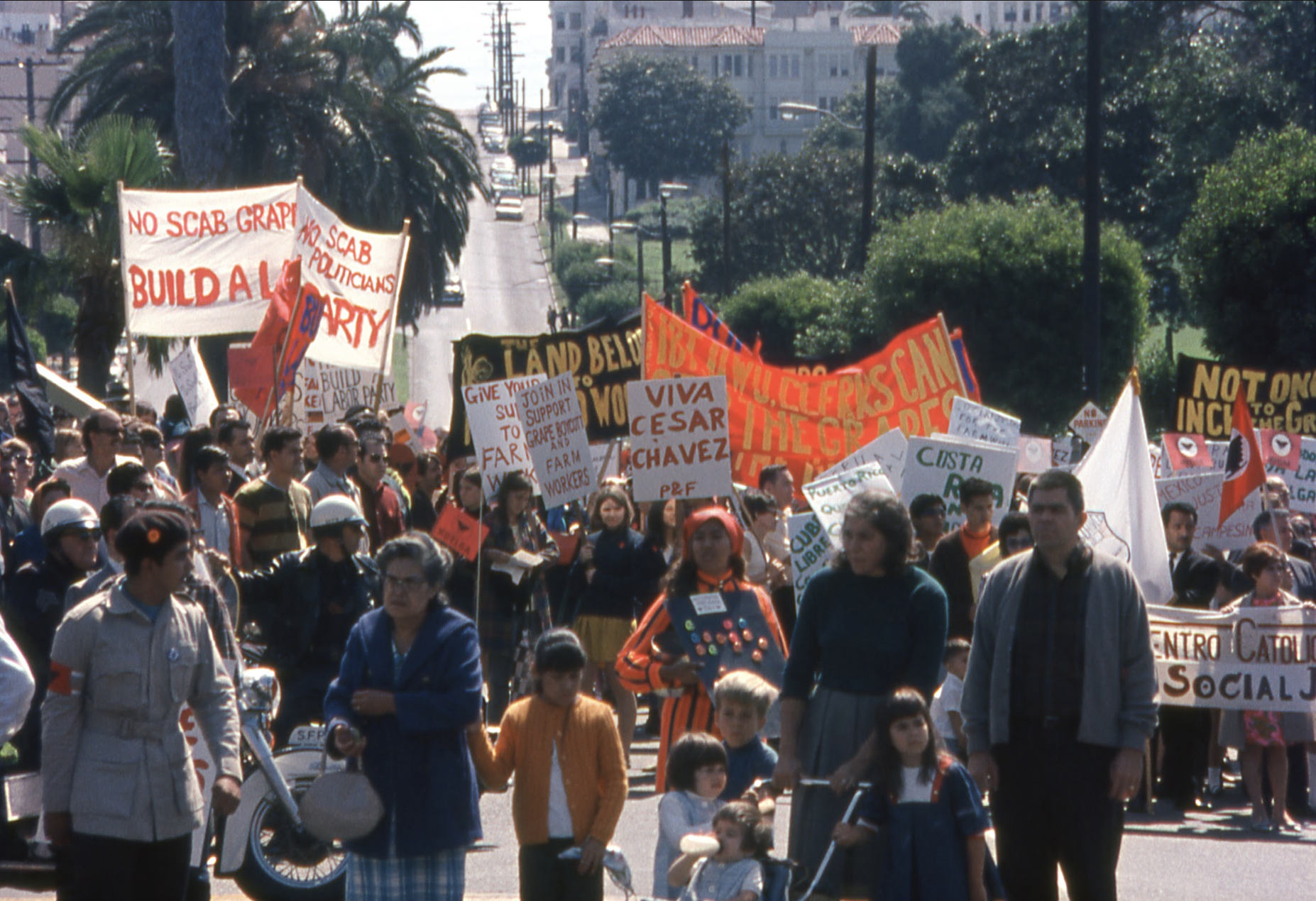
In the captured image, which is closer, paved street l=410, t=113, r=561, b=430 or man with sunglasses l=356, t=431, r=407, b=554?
man with sunglasses l=356, t=431, r=407, b=554

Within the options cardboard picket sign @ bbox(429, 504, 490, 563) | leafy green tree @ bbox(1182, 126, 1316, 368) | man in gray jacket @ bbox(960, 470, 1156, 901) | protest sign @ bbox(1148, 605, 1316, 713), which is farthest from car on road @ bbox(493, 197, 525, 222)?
man in gray jacket @ bbox(960, 470, 1156, 901)

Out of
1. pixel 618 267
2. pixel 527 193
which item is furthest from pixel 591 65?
pixel 618 267

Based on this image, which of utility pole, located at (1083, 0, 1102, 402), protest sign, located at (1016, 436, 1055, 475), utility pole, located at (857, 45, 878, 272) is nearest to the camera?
protest sign, located at (1016, 436, 1055, 475)

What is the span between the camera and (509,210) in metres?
121

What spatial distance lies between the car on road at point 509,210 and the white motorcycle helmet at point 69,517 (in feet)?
357

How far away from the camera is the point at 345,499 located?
750 cm

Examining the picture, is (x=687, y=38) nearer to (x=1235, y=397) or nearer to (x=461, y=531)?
(x=1235, y=397)

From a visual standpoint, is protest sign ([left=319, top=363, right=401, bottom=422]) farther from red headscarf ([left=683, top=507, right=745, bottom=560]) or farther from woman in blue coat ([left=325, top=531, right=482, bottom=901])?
woman in blue coat ([left=325, top=531, right=482, bottom=901])

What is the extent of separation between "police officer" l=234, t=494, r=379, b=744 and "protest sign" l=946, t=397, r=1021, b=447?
5.41 m

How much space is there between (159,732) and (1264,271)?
96.9ft

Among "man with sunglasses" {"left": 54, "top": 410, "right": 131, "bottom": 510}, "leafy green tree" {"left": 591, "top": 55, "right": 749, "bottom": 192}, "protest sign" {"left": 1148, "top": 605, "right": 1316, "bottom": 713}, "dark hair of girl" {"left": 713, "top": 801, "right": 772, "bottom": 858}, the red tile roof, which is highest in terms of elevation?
the red tile roof

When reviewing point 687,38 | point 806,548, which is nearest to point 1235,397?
point 806,548

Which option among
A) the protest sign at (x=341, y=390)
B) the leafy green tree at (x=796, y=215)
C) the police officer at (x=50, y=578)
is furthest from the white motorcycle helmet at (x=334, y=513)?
the leafy green tree at (x=796, y=215)

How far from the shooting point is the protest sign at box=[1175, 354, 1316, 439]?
15.7m
